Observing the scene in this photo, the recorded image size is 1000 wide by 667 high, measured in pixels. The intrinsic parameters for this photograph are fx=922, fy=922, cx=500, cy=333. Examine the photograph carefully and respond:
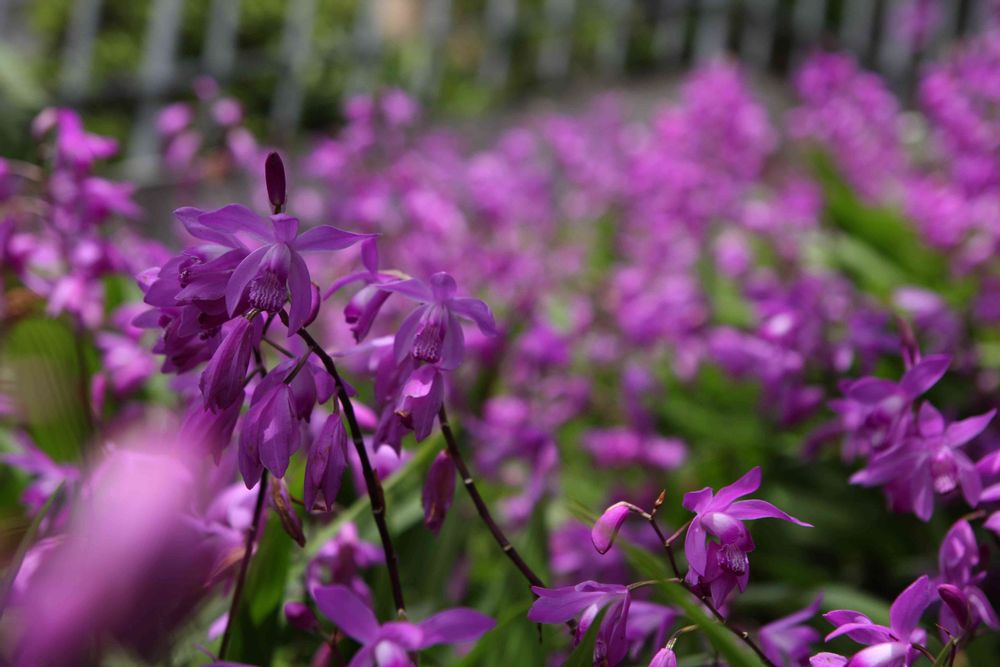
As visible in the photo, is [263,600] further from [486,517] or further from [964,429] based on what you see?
[964,429]

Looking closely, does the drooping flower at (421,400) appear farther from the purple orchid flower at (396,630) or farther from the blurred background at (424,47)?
the blurred background at (424,47)

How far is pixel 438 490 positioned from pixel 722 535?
232 mm

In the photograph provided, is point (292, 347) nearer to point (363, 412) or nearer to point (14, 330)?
point (363, 412)

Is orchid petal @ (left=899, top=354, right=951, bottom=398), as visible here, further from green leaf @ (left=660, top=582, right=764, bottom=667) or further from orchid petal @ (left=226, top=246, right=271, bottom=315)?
orchid petal @ (left=226, top=246, right=271, bottom=315)

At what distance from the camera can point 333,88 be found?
743 cm

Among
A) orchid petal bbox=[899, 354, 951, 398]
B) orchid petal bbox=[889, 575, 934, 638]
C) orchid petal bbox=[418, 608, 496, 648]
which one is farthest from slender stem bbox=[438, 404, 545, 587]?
orchid petal bbox=[899, 354, 951, 398]

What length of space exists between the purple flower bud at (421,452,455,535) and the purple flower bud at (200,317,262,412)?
19 centimetres

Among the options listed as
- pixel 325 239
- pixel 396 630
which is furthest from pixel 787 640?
pixel 325 239

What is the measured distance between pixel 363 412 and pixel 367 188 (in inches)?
71.7

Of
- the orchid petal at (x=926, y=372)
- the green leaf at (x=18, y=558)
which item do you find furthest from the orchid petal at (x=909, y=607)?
the green leaf at (x=18, y=558)

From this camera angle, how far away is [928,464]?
31.6 inches

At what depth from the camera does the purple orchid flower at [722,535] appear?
623 mm

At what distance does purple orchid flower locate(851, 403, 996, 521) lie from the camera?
31.0 inches

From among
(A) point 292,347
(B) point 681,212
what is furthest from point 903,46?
(A) point 292,347
